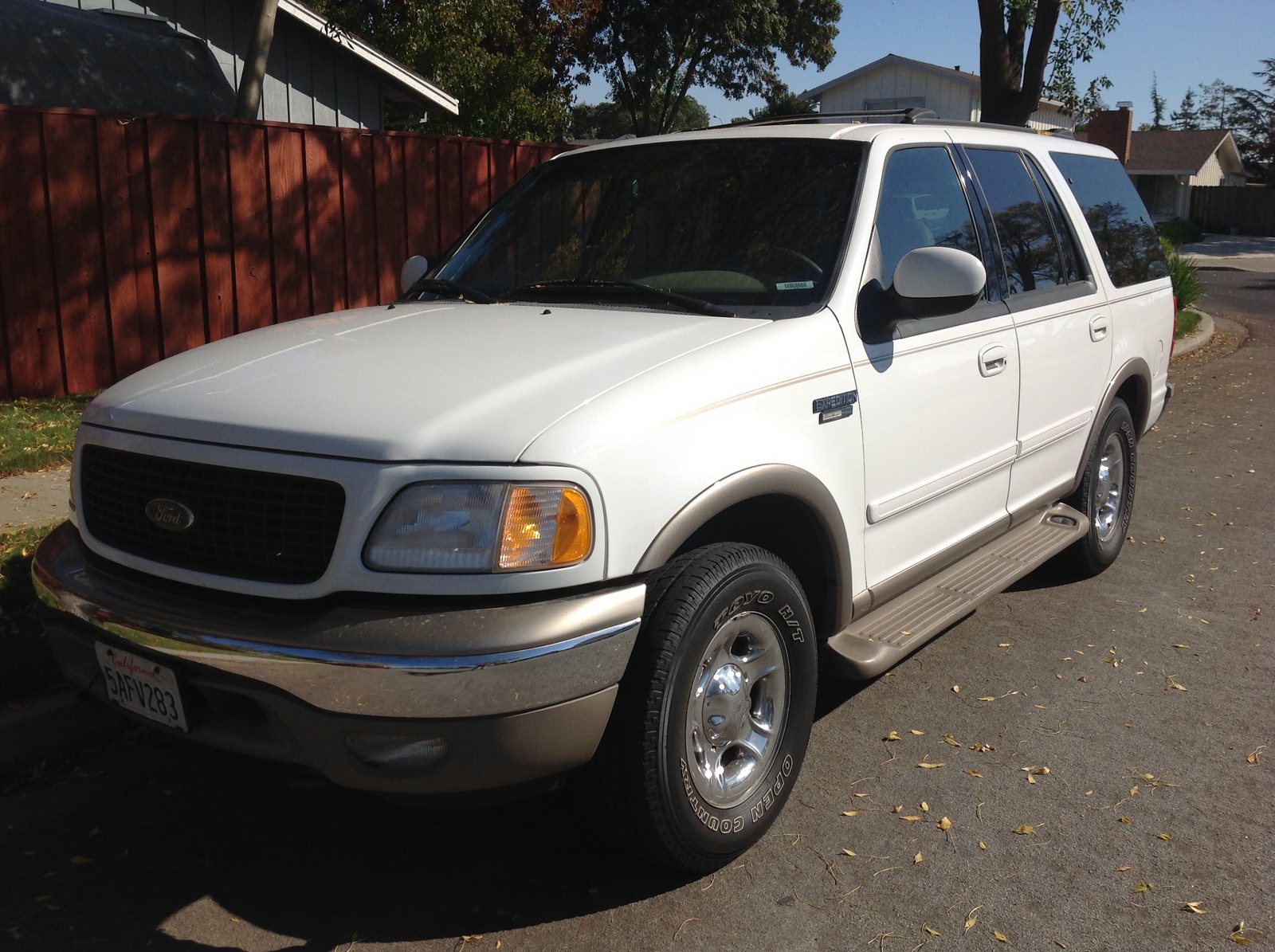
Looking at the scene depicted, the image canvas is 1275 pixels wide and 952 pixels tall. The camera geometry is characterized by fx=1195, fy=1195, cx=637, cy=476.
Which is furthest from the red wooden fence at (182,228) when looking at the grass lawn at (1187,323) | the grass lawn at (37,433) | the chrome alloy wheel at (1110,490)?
the grass lawn at (1187,323)

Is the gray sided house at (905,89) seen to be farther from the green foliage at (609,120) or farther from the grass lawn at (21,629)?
the grass lawn at (21,629)

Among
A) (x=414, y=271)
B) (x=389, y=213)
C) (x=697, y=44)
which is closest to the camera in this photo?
(x=414, y=271)

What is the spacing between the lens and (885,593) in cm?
393

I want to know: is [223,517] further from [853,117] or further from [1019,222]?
[1019,222]

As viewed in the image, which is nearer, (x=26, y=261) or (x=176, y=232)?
(x=26, y=261)

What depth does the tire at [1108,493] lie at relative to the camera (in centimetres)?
561

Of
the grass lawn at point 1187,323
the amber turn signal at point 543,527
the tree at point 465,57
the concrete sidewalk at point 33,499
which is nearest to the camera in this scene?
the amber turn signal at point 543,527

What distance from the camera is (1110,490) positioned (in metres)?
6.02

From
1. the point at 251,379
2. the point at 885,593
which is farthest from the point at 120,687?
the point at 885,593

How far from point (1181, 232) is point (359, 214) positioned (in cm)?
4085

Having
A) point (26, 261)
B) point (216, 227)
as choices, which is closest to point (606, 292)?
point (26, 261)

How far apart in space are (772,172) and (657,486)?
64.0 inches

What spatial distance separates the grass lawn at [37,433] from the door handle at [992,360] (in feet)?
14.7

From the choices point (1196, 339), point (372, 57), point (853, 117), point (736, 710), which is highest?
point (372, 57)
